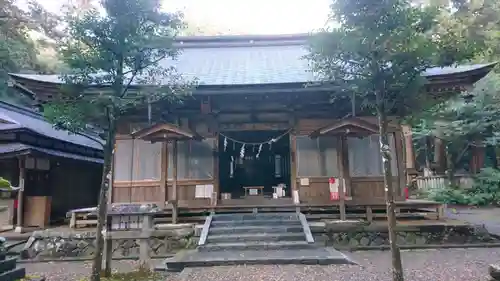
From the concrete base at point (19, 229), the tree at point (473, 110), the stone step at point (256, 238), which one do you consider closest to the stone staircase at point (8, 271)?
the stone step at point (256, 238)

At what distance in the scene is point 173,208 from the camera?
9758mm

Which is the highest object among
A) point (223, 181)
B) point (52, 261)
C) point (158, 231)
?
point (223, 181)

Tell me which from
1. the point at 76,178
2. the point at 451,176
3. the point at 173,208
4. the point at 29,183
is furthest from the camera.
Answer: the point at 451,176

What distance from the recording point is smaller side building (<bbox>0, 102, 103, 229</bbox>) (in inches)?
463

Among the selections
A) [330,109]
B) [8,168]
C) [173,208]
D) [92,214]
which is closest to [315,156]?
[330,109]

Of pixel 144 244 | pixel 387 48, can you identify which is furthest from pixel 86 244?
pixel 387 48

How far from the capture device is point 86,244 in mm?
8961

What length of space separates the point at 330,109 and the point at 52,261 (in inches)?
343

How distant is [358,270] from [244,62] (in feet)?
32.7

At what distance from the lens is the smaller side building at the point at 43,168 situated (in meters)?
11.8

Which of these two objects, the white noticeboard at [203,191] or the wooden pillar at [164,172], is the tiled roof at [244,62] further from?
the white noticeboard at [203,191]

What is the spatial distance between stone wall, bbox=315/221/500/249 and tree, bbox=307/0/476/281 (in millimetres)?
4097

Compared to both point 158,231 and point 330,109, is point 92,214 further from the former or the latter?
point 330,109

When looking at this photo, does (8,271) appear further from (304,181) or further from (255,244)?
(304,181)
